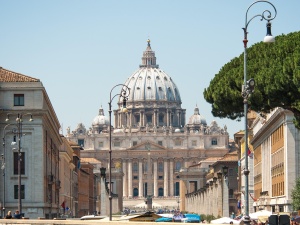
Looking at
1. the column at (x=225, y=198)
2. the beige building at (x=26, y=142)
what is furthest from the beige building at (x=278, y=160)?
the beige building at (x=26, y=142)

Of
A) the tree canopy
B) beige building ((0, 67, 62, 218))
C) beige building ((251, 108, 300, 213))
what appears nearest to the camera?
the tree canopy

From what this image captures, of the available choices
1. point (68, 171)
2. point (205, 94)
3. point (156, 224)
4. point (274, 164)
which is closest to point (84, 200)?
point (68, 171)

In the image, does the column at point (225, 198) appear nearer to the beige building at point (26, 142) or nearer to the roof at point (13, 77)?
the beige building at point (26, 142)

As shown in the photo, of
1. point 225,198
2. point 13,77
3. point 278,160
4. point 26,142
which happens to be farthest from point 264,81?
point 225,198

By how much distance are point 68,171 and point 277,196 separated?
4944cm

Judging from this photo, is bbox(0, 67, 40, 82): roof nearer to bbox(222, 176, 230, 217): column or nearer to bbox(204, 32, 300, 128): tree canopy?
bbox(222, 176, 230, 217): column

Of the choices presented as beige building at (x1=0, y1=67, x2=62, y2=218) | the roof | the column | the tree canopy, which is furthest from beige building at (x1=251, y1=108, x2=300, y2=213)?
the tree canopy

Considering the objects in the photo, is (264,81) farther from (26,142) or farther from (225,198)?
(225,198)

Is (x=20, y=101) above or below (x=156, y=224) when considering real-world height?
above

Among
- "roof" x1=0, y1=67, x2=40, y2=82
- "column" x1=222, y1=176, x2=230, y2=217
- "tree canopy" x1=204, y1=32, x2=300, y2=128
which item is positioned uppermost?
"roof" x1=0, y1=67, x2=40, y2=82

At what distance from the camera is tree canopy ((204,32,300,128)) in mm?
46250

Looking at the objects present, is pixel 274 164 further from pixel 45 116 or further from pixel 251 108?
pixel 251 108

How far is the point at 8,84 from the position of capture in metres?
77.4

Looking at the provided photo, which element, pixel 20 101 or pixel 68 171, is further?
pixel 68 171
